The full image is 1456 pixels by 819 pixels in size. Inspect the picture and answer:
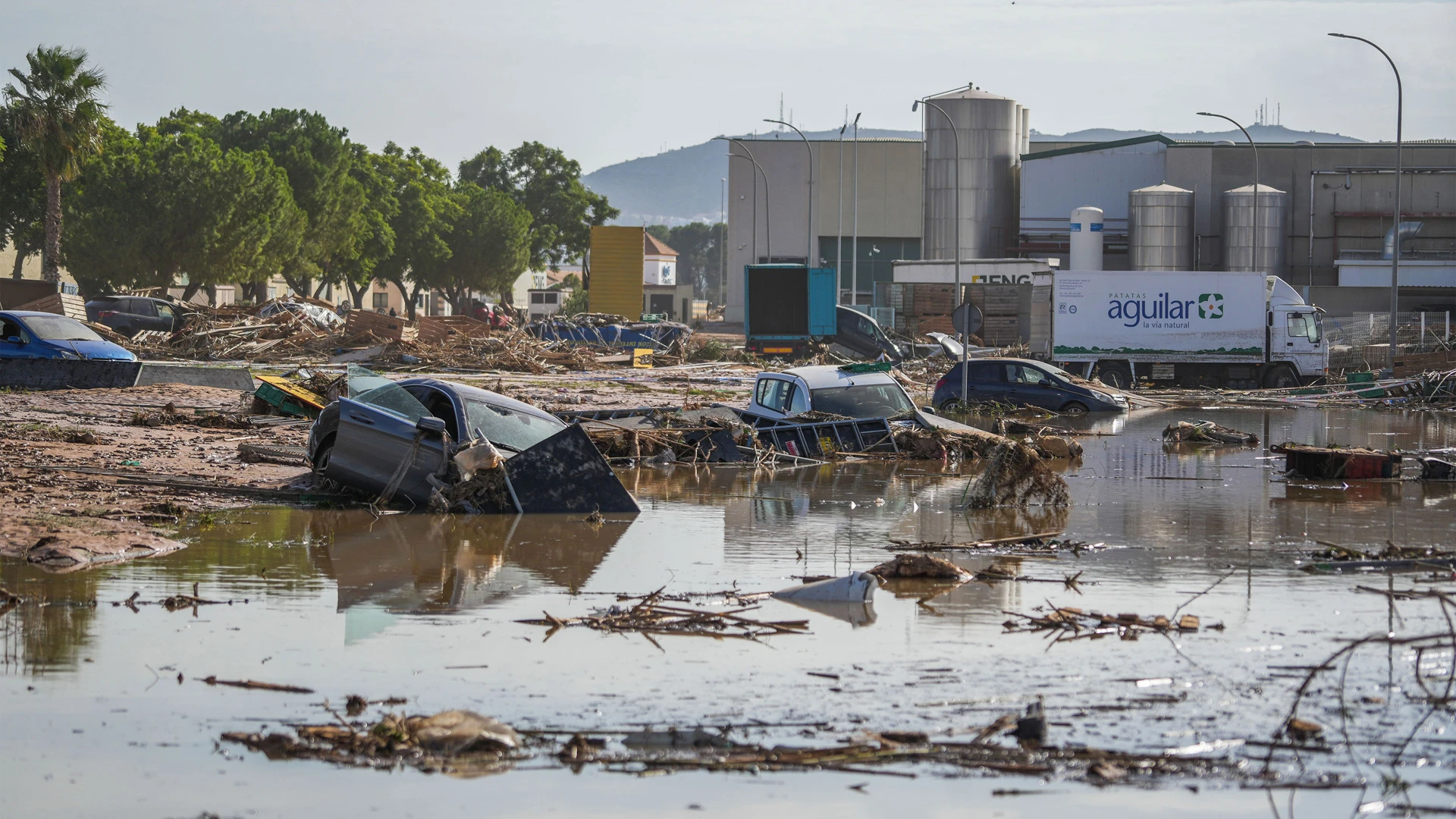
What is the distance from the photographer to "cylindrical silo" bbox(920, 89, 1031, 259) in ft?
220

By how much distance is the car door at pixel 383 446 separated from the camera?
1342 cm

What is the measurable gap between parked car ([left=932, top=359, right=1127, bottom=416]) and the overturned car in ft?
46.8

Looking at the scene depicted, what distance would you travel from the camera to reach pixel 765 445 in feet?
63.1

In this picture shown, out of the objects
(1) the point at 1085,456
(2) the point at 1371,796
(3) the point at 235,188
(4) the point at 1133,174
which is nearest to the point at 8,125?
(3) the point at 235,188

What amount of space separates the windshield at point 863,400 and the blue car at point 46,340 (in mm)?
13549

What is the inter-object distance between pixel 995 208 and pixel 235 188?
35.5 metres

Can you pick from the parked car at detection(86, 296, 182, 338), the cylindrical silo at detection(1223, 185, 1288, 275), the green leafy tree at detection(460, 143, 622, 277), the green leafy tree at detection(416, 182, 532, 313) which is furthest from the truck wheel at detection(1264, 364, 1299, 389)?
the green leafy tree at detection(460, 143, 622, 277)

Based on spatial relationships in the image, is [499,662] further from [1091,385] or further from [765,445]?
[1091,385]

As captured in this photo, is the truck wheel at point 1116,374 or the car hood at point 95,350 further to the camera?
the truck wheel at point 1116,374

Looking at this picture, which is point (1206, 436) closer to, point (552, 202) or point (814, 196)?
point (814, 196)

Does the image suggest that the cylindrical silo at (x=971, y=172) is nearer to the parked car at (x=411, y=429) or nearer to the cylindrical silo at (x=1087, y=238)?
the cylindrical silo at (x=1087, y=238)

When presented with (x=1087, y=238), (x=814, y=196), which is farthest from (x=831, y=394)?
(x=814, y=196)

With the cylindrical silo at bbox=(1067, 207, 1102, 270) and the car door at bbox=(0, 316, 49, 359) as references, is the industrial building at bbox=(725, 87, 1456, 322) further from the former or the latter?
the car door at bbox=(0, 316, 49, 359)

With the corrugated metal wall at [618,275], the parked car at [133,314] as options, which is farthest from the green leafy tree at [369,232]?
the parked car at [133,314]
